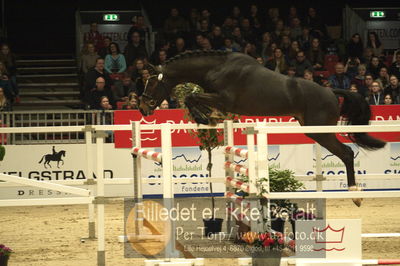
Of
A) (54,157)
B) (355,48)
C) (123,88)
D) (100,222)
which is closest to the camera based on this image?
(100,222)

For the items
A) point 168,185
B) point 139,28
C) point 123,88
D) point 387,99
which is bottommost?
point 168,185

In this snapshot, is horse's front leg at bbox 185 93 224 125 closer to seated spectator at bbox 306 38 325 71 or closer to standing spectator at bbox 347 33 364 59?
seated spectator at bbox 306 38 325 71

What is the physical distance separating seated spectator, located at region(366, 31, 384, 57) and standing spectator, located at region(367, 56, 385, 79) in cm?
113

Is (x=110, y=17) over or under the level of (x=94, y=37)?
over

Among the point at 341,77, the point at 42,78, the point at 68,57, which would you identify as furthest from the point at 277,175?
the point at 68,57

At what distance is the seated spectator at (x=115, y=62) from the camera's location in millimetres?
13555

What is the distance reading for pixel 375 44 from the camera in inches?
596

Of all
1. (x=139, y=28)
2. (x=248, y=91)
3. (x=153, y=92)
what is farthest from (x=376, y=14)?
(x=153, y=92)

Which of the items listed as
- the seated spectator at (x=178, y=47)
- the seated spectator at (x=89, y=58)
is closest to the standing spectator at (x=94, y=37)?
the seated spectator at (x=89, y=58)

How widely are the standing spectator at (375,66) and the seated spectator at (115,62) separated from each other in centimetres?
488

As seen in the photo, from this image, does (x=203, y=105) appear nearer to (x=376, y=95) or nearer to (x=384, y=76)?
(x=376, y=95)

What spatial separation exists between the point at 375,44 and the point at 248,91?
869 cm

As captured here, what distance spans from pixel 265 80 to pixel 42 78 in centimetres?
934

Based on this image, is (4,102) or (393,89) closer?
(4,102)
